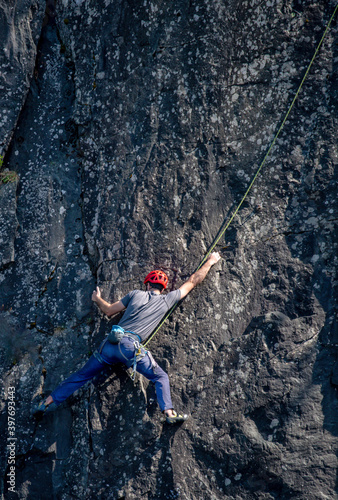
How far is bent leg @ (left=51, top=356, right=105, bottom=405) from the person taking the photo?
5316mm

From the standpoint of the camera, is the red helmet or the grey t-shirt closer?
the grey t-shirt

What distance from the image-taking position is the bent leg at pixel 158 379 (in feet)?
17.1

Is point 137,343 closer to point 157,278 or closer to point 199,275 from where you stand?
point 157,278

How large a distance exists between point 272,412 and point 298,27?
4808 millimetres

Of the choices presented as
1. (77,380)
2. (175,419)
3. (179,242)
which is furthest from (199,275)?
(77,380)

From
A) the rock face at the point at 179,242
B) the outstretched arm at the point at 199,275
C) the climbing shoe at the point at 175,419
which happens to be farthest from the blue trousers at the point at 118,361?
the outstretched arm at the point at 199,275

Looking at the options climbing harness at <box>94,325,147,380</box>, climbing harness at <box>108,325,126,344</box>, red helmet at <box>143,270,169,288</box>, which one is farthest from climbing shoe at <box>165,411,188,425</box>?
red helmet at <box>143,270,169,288</box>

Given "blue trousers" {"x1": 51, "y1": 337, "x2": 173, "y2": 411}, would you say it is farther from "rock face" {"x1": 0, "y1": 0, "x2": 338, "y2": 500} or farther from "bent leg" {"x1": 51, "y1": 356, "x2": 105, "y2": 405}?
"rock face" {"x1": 0, "y1": 0, "x2": 338, "y2": 500}

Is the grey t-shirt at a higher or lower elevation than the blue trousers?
higher

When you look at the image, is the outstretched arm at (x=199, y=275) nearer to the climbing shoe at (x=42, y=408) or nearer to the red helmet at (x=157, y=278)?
the red helmet at (x=157, y=278)

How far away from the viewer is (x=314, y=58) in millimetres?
5707

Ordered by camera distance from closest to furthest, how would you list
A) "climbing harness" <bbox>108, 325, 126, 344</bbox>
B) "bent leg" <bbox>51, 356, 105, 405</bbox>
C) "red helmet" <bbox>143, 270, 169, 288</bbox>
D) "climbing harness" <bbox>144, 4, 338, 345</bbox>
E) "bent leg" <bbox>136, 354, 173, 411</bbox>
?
"climbing harness" <bbox>108, 325, 126, 344</bbox> < "bent leg" <bbox>136, 354, 173, 411</bbox> < "bent leg" <bbox>51, 356, 105, 405</bbox> < "red helmet" <bbox>143, 270, 169, 288</bbox> < "climbing harness" <bbox>144, 4, 338, 345</bbox>

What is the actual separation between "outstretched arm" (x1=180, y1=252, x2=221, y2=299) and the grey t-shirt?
3.8 inches

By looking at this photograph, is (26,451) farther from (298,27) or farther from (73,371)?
(298,27)
